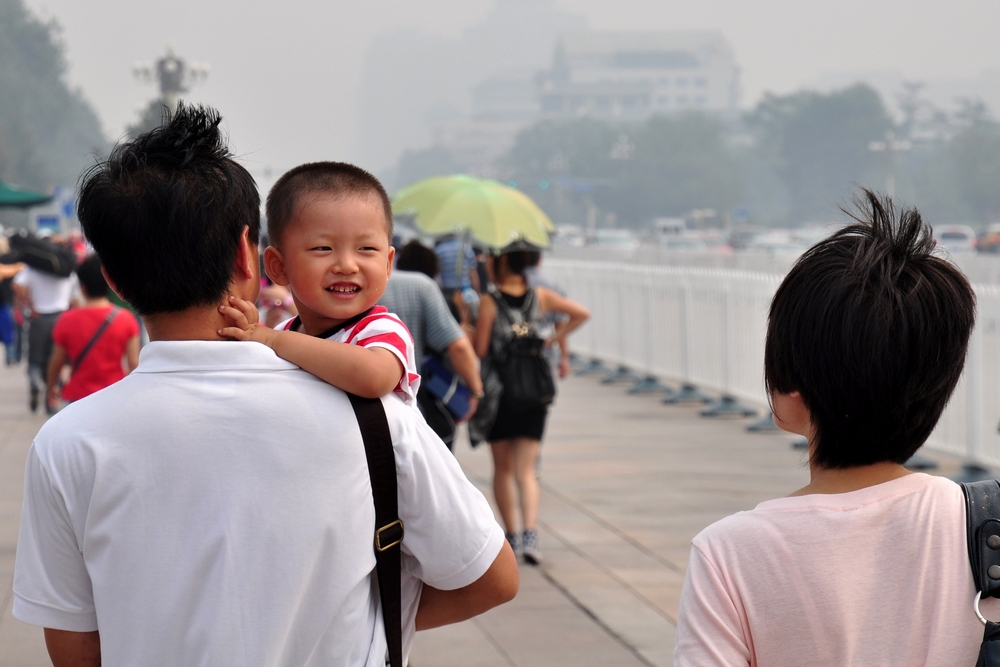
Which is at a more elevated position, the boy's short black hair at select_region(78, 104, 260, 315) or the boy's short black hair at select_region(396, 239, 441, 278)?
the boy's short black hair at select_region(78, 104, 260, 315)

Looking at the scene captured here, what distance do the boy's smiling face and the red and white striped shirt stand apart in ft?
0.10

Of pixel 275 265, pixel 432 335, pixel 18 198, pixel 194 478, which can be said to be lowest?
pixel 432 335

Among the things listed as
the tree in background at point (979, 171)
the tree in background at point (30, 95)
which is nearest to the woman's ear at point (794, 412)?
the tree in background at point (30, 95)

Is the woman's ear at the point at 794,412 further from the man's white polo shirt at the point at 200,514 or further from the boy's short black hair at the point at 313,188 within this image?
the boy's short black hair at the point at 313,188

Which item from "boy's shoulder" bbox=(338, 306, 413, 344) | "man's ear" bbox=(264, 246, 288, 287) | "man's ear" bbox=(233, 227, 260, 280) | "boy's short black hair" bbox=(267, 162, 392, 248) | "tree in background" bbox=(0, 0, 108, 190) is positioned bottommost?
"boy's shoulder" bbox=(338, 306, 413, 344)

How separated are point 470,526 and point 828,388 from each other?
0.58 m

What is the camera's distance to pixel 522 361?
22.3 ft

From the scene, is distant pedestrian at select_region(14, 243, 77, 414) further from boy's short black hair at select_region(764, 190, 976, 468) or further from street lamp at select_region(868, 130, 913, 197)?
street lamp at select_region(868, 130, 913, 197)

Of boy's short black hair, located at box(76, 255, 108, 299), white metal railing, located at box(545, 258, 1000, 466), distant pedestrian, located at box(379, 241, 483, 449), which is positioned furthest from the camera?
white metal railing, located at box(545, 258, 1000, 466)

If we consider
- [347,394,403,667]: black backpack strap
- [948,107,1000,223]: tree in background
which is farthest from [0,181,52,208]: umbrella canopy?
[948,107,1000,223]: tree in background

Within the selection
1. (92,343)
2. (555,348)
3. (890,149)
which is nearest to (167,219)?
(92,343)

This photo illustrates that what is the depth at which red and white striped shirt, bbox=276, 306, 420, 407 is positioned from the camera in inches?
81.1

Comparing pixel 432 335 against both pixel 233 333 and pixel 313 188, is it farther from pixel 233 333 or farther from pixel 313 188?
pixel 233 333

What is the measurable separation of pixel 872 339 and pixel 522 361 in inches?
201
